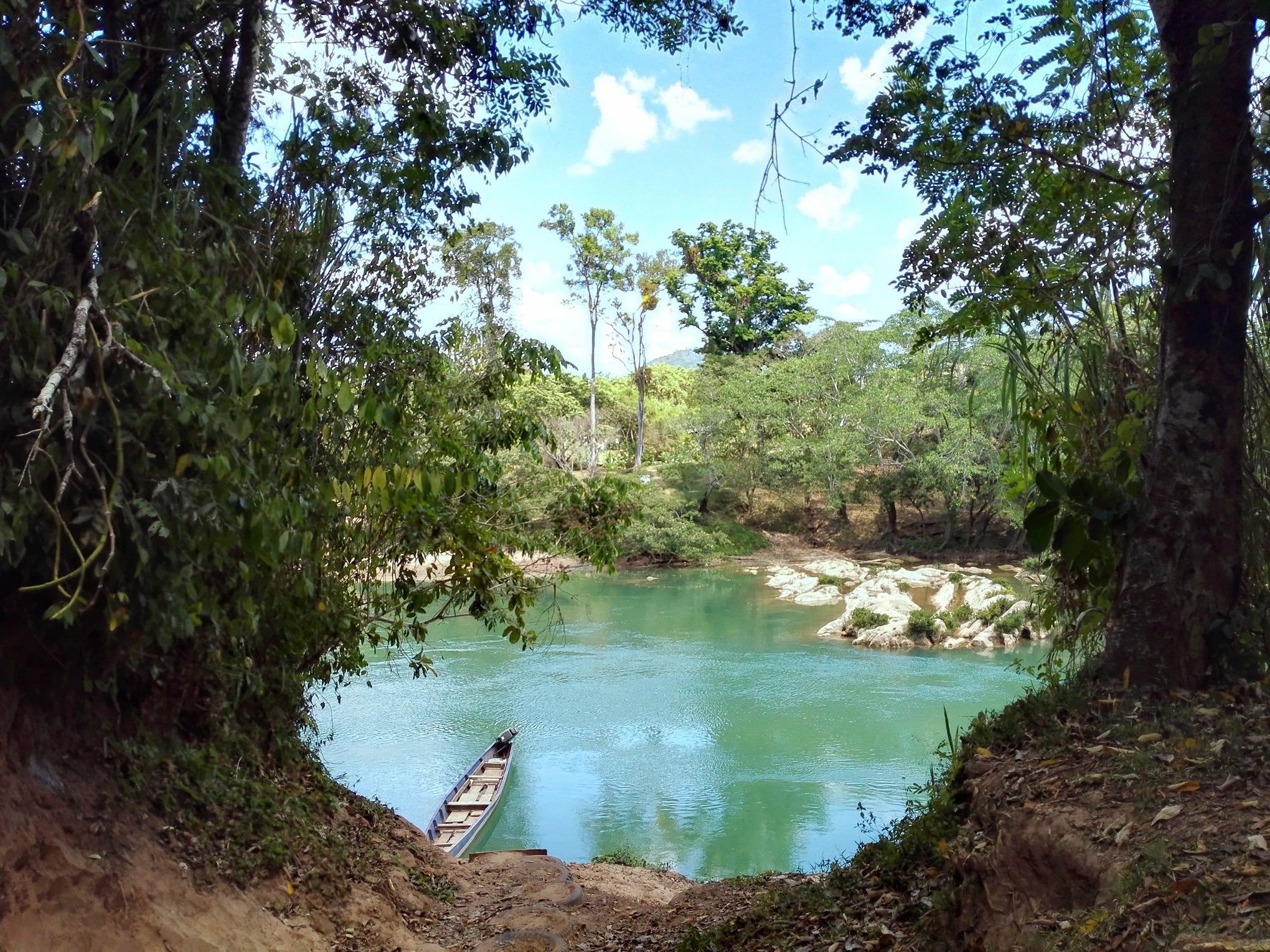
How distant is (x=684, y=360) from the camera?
119 ft

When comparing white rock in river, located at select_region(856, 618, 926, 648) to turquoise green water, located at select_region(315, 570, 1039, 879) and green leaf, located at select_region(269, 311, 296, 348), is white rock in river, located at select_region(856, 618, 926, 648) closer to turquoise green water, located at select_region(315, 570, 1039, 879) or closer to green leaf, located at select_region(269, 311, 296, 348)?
turquoise green water, located at select_region(315, 570, 1039, 879)

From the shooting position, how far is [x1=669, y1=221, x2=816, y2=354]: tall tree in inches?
1099

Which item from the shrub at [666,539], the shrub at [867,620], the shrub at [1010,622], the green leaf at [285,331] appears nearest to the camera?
the green leaf at [285,331]

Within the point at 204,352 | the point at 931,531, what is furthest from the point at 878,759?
the point at 931,531

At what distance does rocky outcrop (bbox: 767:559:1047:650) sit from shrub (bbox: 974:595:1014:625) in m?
0.01

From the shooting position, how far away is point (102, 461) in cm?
249

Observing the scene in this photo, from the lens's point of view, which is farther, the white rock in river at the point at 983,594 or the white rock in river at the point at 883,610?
the white rock in river at the point at 983,594

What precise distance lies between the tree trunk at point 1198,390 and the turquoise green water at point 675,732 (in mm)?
4966

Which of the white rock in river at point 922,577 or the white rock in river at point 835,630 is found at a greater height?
the white rock in river at point 922,577

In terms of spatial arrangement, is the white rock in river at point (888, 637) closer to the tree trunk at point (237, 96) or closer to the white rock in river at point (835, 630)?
the white rock in river at point (835, 630)

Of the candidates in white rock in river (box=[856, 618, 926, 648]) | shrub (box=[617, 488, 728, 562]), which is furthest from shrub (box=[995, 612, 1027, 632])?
shrub (box=[617, 488, 728, 562])

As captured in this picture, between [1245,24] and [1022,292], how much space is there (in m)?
1.17

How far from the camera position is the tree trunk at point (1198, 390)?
9.38 ft

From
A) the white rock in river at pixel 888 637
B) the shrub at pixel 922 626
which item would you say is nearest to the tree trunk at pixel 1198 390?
the white rock in river at pixel 888 637
